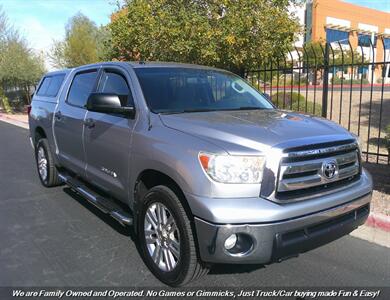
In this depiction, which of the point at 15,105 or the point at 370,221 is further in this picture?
the point at 15,105

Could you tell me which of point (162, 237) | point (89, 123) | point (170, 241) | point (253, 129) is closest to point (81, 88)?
point (89, 123)

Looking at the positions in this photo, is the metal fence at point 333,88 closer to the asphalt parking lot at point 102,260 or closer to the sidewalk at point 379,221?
the sidewalk at point 379,221

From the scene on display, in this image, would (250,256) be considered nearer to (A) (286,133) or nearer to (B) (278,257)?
(B) (278,257)

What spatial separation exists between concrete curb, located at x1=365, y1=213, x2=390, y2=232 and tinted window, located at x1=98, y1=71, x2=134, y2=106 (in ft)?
9.89

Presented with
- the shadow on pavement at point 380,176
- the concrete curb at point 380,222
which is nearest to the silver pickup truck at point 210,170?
the concrete curb at point 380,222

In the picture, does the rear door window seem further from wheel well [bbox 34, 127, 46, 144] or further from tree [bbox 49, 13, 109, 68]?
tree [bbox 49, 13, 109, 68]

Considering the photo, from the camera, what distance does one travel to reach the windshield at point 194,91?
13.9 feet

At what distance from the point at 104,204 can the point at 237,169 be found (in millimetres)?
2020

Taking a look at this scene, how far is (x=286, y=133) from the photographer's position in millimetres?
3441

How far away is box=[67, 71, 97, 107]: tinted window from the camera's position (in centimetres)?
531

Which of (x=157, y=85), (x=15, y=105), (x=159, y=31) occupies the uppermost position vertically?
(x=159, y=31)

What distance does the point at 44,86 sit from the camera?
7.29m

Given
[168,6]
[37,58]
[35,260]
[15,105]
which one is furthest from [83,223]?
[15,105]

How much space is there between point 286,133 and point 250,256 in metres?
0.98
